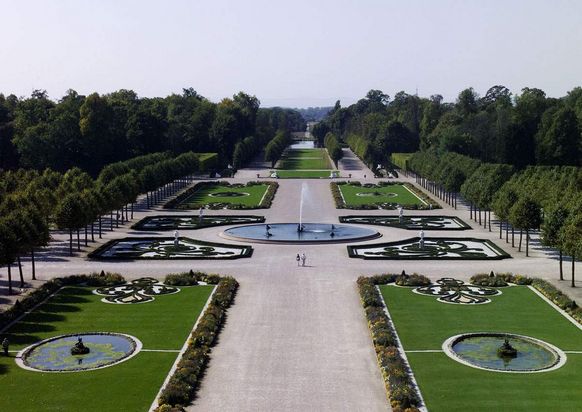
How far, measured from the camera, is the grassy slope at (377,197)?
100 m

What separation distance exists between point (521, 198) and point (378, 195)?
46.0 metres

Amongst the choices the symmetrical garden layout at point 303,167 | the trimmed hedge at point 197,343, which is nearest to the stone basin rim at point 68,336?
Answer: the trimmed hedge at point 197,343

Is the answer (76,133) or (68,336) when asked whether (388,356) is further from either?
(76,133)

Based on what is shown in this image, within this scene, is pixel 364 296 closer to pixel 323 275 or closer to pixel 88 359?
pixel 323 275

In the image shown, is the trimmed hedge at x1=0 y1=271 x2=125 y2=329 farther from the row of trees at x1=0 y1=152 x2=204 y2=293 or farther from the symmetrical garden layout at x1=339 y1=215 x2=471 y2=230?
the symmetrical garden layout at x1=339 y1=215 x2=471 y2=230

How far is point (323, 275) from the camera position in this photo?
55344mm

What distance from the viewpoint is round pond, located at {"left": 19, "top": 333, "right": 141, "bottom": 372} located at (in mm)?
35656

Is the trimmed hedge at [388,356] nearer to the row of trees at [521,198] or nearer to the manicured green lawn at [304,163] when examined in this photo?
the row of trees at [521,198]

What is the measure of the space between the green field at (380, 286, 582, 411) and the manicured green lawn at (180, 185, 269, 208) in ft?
167

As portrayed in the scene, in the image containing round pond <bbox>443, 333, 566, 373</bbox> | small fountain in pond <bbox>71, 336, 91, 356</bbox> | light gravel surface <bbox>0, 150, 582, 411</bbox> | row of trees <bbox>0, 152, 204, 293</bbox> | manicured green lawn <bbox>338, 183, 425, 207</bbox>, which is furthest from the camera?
manicured green lawn <bbox>338, 183, 425, 207</bbox>

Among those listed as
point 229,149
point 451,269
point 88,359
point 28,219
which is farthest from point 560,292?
point 229,149

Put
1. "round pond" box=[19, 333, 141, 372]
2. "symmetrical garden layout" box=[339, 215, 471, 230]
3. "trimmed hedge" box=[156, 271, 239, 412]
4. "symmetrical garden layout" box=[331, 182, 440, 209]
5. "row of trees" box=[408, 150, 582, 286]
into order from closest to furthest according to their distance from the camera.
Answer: "trimmed hedge" box=[156, 271, 239, 412]
"round pond" box=[19, 333, 141, 372]
"row of trees" box=[408, 150, 582, 286]
"symmetrical garden layout" box=[339, 215, 471, 230]
"symmetrical garden layout" box=[331, 182, 440, 209]

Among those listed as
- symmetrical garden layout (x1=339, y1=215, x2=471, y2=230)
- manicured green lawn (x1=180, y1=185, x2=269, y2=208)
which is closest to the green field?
Result: symmetrical garden layout (x1=339, y1=215, x2=471, y2=230)

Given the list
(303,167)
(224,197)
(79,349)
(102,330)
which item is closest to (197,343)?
(79,349)
